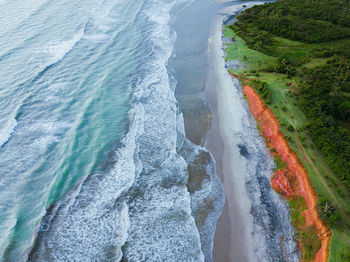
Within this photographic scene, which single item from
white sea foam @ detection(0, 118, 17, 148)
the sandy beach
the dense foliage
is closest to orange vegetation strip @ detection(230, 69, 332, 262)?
the sandy beach

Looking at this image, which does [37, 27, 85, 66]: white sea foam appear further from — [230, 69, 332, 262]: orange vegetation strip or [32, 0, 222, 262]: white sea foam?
[230, 69, 332, 262]: orange vegetation strip

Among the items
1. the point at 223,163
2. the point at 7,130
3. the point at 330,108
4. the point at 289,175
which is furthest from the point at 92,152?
the point at 330,108

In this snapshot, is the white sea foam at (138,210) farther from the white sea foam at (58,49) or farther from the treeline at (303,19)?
the treeline at (303,19)

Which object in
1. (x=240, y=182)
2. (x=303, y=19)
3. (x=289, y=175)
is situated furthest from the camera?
(x=303, y=19)

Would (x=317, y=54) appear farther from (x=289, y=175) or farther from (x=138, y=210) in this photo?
(x=138, y=210)

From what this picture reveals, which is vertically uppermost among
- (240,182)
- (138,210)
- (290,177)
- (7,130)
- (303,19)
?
(7,130)

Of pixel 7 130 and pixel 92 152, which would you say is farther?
pixel 7 130

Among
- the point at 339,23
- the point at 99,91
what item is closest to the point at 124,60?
the point at 99,91
